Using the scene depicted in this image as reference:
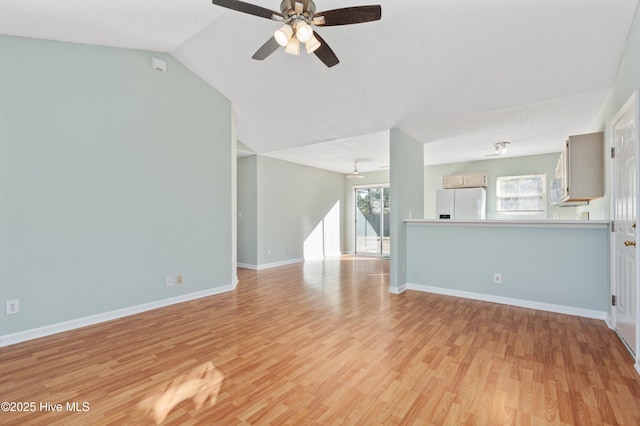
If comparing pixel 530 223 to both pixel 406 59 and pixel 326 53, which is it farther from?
pixel 326 53

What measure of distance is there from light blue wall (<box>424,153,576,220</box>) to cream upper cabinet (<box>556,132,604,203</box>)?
2.97 metres

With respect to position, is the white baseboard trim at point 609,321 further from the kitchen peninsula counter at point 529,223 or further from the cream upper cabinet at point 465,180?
the cream upper cabinet at point 465,180

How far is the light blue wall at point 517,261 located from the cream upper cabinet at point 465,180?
311cm

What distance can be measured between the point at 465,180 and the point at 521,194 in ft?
3.88

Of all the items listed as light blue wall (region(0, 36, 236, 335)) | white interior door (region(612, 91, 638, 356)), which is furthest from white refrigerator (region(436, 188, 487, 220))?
light blue wall (region(0, 36, 236, 335))

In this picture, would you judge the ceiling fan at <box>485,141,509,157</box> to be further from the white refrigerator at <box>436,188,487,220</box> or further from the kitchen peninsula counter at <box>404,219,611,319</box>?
the kitchen peninsula counter at <box>404,219,611,319</box>

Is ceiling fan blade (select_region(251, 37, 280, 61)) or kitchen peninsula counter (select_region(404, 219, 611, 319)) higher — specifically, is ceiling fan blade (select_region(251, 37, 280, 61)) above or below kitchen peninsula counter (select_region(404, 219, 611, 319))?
above

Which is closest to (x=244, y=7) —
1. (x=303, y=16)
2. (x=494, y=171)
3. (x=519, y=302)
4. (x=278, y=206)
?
(x=303, y=16)

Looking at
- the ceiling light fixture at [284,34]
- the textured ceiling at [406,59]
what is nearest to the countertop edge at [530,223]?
the textured ceiling at [406,59]

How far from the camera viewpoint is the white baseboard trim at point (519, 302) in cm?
333

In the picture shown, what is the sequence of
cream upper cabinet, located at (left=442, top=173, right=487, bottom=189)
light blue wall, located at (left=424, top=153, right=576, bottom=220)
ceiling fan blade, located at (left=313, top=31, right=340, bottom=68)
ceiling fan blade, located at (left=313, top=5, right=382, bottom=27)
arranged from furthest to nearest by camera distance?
cream upper cabinet, located at (left=442, top=173, right=487, bottom=189) → light blue wall, located at (left=424, top=153, right=576, bottom=220) → ceiling fan blade, located at (left=313, top=31, right=340, bottom=68) → ceiling fan blade, located at (left=313, top=5, right=382, bottom=27)

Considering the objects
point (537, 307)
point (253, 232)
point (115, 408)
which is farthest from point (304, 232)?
point (115, 408)

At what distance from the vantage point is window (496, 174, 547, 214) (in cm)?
633

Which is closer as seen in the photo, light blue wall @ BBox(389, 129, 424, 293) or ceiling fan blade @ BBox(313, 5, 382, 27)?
ceiling fan blade @ BBox(313, 5, 382, 27)
